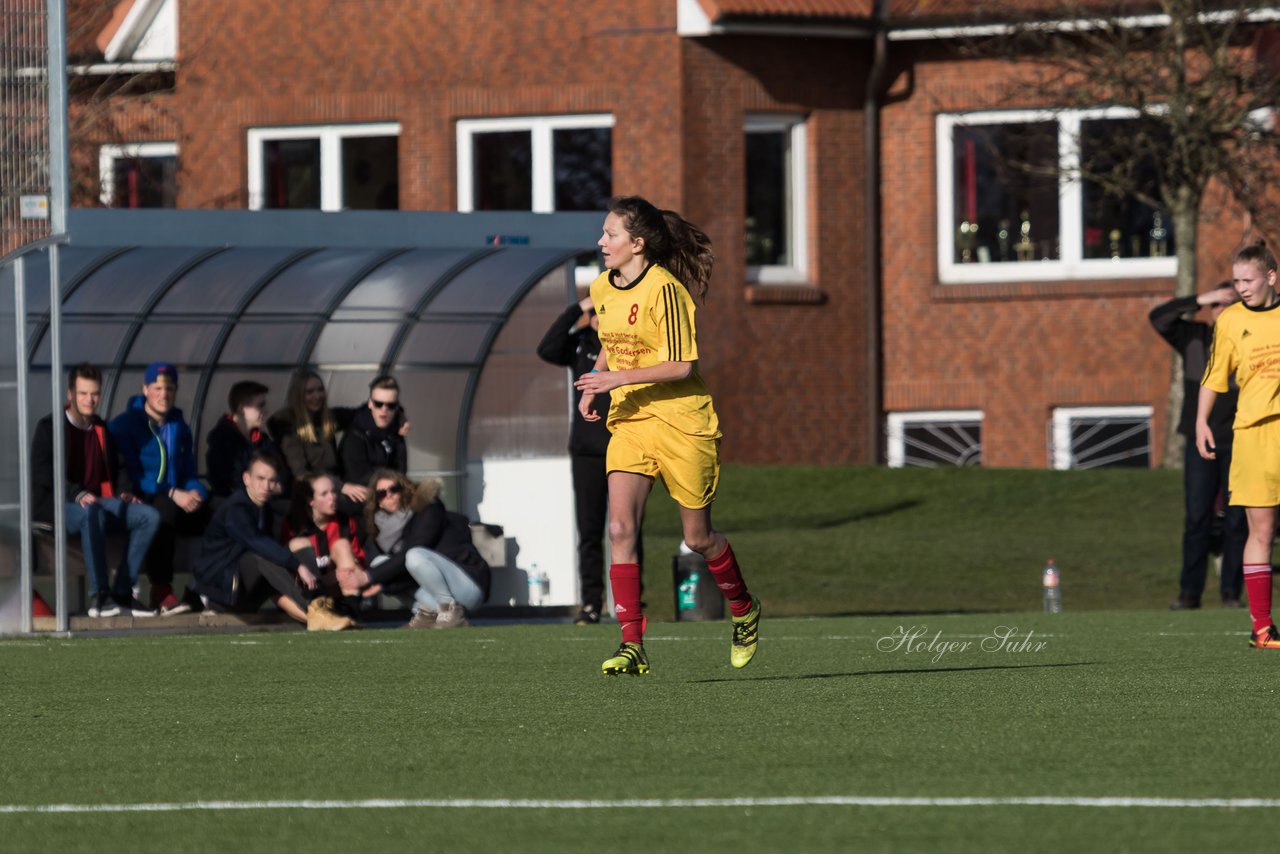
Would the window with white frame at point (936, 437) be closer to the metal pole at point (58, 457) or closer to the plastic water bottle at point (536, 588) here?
the plastic water bottle at point (536, 588)

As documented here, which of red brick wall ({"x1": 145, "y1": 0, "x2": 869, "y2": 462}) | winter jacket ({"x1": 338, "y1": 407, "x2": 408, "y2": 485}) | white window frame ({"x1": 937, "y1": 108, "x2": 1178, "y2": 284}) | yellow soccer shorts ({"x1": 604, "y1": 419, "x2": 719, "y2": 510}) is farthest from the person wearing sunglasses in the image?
white window frame ({"x1": 937, "y1": 108, "x2": 1178, "y2": 284})

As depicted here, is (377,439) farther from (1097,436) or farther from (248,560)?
(1097,436)

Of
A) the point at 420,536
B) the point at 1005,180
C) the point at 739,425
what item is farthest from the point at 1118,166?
the point at 420,536

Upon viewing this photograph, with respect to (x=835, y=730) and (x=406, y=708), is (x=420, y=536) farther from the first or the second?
(x=835, y=730)

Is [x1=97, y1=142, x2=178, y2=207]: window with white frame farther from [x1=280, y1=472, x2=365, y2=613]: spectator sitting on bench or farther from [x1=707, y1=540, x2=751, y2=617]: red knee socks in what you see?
[x1=707, y1=540, x2=751, y2=617]: red knee socks

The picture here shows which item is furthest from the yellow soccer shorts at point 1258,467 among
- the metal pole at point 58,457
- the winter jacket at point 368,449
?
the metal pole at point 58,457

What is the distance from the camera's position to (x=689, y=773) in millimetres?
6742

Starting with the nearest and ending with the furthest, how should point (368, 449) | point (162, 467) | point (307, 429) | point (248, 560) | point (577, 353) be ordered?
point (248, 560) < point (577, 353) < point (162, 467) < point (368, 449) < point (307, 429)

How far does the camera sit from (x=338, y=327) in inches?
745

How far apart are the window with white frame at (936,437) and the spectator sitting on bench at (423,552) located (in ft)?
46.5

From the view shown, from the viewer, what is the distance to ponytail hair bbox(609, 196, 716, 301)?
9.89 metres

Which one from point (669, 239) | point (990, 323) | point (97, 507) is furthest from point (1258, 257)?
point (990, 323)

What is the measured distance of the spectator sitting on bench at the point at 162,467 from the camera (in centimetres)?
1641

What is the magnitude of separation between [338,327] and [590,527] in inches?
147
